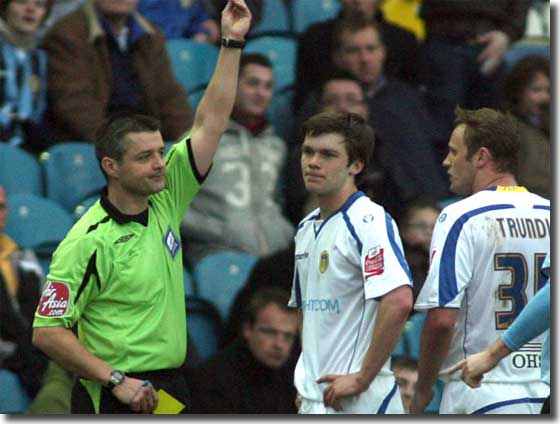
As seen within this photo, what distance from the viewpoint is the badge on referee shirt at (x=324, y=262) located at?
5.38 metres

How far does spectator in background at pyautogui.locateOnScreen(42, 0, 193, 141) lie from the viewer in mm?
7914

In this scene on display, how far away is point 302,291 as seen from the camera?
18.3 feet

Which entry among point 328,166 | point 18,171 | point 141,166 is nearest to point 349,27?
point 18,171

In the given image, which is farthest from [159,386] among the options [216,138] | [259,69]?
[259,69]

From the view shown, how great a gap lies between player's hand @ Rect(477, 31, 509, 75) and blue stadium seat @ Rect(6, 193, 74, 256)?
345cm

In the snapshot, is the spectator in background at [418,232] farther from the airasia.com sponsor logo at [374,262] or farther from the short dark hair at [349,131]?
the airasia.com sponsor logo at [374,262]

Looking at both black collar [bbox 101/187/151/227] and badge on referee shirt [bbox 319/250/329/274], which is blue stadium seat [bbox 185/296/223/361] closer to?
black collar [bbox 101/187/151/227]

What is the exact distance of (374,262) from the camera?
5203mm

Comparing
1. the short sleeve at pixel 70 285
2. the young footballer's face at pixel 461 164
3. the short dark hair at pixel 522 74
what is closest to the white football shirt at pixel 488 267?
the young footballer's face at pixel 461 164

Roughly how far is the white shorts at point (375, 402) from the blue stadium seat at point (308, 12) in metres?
5.18

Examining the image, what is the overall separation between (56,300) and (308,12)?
534 centimetres

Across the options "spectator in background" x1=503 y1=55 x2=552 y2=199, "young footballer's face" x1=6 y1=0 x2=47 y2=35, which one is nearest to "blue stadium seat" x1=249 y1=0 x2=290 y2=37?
"spectator in background" x1=503 y1=55 x2=552 y2=199

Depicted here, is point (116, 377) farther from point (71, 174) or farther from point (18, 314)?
point (71, 174)

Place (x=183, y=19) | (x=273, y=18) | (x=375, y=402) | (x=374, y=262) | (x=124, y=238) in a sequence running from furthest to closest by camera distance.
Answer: (x=273, y=18) → (x=183, y=19) → (x=124, y=238) → (x=375, y=402) → (x=374, y=262)
